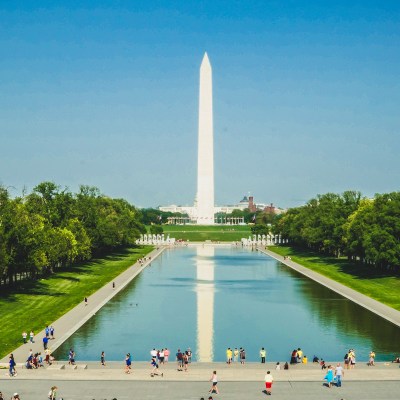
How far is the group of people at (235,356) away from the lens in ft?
101

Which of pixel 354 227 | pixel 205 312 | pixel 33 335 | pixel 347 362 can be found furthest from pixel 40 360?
pixel 354 227

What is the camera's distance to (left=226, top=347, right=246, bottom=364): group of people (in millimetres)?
30734

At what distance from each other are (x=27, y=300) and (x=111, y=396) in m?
26.6

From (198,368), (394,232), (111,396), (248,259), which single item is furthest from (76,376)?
(248,259)

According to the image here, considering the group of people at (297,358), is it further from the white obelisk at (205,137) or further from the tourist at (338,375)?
the white obelisk at (205,137)

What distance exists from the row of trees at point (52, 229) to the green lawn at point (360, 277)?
83.4 ft

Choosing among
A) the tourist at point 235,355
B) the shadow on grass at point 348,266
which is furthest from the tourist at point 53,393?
the shadow on grass at point 348,266

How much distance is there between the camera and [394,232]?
65.8 meters

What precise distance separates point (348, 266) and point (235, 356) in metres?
49.5

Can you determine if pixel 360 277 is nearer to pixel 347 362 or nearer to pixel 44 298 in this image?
pixel 44 298

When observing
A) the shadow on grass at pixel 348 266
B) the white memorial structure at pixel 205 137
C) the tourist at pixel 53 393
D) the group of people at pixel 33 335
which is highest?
the white memorial structure at pixel 205 137

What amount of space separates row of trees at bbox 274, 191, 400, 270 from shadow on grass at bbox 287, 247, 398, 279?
102cm

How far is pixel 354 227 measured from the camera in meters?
74.6

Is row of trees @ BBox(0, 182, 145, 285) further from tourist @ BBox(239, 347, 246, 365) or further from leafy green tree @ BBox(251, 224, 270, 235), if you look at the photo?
leafy green tree @ BBox(251, 224, 270, 235)
